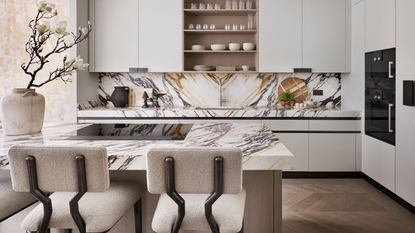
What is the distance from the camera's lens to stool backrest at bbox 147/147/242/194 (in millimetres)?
1801

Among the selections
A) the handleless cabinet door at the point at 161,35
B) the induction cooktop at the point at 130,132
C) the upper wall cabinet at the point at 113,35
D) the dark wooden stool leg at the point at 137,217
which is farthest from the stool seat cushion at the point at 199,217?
the upper wall cabinet at the point at 113,35

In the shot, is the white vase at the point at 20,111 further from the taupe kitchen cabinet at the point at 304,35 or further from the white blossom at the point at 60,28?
the taupe kitchen cabinet at the point at 304,35

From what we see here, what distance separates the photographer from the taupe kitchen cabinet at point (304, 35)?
18.1 ft

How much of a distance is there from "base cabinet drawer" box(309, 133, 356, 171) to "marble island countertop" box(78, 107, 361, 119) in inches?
10.0

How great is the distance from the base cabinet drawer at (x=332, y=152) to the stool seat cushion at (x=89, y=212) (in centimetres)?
357

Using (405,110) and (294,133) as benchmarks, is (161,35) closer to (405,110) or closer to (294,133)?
(294,133)

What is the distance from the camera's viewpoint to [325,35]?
5.55m

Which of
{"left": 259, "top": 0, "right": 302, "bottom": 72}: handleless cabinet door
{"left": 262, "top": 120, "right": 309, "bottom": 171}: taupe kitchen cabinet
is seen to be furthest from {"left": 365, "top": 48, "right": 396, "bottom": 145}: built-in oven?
{"left": 259, "top": 0, "right": 302, "bottom": 72}: handleless cabinet door

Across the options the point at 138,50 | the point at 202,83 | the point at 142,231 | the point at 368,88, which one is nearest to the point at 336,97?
the point at 368,88

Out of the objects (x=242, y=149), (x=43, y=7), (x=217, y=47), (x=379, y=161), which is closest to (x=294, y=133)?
(x=379, y=161)

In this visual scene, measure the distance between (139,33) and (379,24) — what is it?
9.10 ft

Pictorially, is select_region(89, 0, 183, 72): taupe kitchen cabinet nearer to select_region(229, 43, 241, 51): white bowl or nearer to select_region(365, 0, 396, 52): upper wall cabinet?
select_region(229, 43, 241, 51): white bowl

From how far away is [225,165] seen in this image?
71.2 inches

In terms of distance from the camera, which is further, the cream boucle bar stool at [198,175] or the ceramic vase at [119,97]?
the ceramic vase at [119,97]
